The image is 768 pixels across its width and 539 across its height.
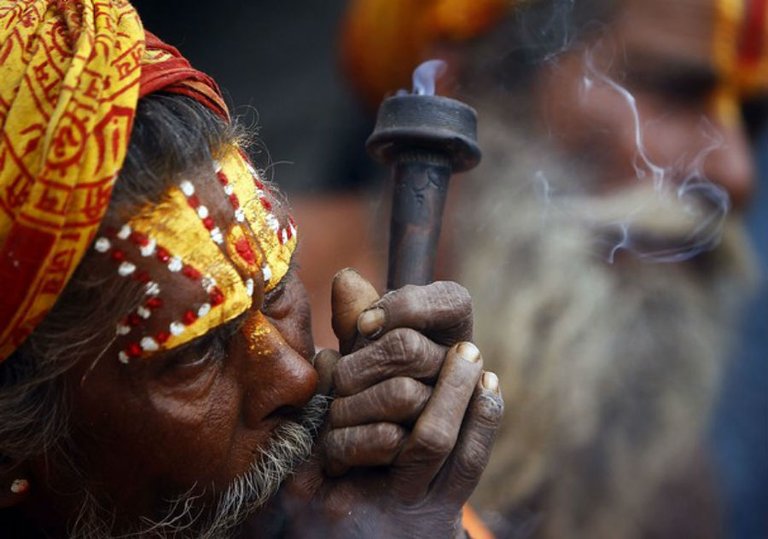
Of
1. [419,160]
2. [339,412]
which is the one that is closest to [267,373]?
[339,412]

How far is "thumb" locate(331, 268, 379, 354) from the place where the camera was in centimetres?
224

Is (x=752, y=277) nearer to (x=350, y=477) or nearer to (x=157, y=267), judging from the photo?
(x=350, y=477)

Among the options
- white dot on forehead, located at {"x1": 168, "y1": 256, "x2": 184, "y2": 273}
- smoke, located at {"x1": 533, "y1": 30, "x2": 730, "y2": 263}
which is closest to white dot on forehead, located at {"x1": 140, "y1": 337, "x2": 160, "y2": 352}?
white dot on forehead, located at {"x1": 168, "y1": 256, "x2": 184, "y2": 273}

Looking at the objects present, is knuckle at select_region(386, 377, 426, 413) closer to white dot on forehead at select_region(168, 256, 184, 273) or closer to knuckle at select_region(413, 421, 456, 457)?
knuckle at select_region(413, 421, 456, 457)

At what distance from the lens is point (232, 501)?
7.20 feet

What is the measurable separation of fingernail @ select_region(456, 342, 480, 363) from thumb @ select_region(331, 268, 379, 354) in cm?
20

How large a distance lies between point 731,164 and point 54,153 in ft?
10.4

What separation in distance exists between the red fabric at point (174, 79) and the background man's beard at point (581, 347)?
2282 millimetres

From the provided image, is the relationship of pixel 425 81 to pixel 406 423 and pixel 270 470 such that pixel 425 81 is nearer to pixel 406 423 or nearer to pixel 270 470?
pixel 406 423

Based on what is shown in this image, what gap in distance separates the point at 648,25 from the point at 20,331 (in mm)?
3147

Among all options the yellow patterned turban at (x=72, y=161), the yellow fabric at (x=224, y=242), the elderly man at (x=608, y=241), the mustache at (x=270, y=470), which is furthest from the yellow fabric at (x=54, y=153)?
the elderly man at (x=608, y=241)

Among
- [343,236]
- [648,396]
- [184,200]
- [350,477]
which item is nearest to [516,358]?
[648,396]

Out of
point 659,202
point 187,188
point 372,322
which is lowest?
point 659,202

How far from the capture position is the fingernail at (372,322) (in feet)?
6.98
